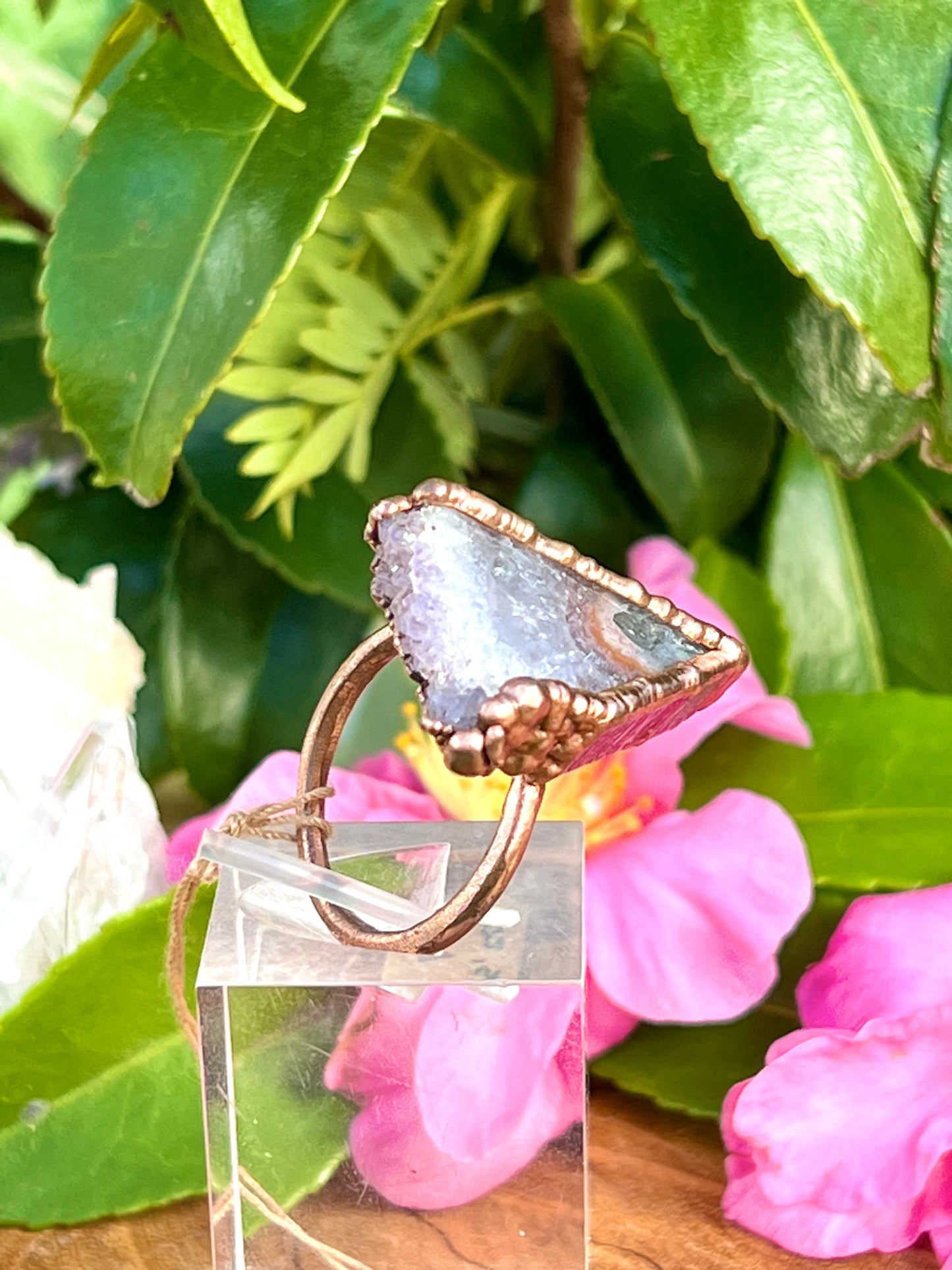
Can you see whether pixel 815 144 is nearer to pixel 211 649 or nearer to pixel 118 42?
pixel 118 42

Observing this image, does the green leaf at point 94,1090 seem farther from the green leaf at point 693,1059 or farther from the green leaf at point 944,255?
the green leaf at point 944,255

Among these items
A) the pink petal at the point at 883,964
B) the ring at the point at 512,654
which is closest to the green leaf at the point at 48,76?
the ring at the point at 512,654

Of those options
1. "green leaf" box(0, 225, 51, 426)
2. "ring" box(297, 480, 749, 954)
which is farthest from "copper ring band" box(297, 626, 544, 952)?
"green leaf" box(0, 225, 51, 426)

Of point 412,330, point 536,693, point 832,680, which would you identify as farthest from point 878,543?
point 536,693

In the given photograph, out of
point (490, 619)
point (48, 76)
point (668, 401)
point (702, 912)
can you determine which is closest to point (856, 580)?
point (668, 401)

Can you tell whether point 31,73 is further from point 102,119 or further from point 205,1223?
point 205,1223
